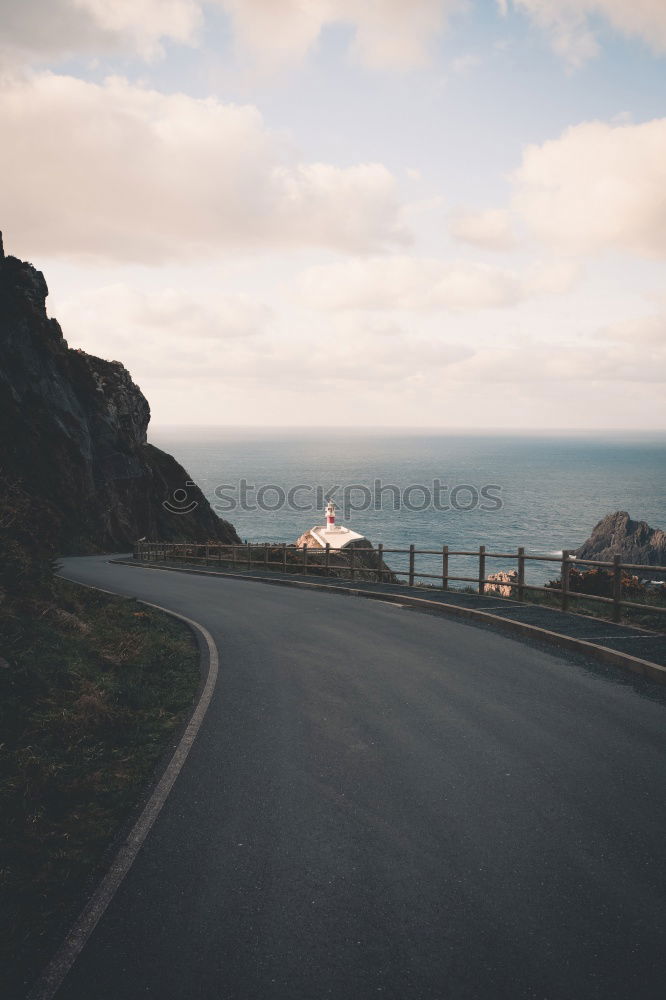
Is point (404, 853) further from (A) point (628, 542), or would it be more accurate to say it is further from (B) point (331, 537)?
(A) point (628, 542)

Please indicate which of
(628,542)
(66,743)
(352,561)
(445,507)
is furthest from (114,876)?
(445,507)

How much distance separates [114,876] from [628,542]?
72275 mm

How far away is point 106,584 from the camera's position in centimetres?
2023

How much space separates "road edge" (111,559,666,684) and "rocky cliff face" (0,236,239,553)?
12775mm

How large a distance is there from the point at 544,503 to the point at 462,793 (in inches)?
5306

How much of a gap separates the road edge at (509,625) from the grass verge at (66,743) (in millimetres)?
6155

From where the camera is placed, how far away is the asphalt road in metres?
3.19

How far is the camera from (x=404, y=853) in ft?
14.1

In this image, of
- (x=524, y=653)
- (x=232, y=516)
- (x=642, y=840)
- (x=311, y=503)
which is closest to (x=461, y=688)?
(x=524, y=653)

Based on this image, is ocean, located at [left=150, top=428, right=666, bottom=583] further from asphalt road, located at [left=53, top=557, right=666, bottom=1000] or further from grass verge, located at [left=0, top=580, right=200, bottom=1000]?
asphalt road, located at [left=53, top=557, right=666, bottom=1000]

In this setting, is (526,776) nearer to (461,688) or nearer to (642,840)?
(642,840)
